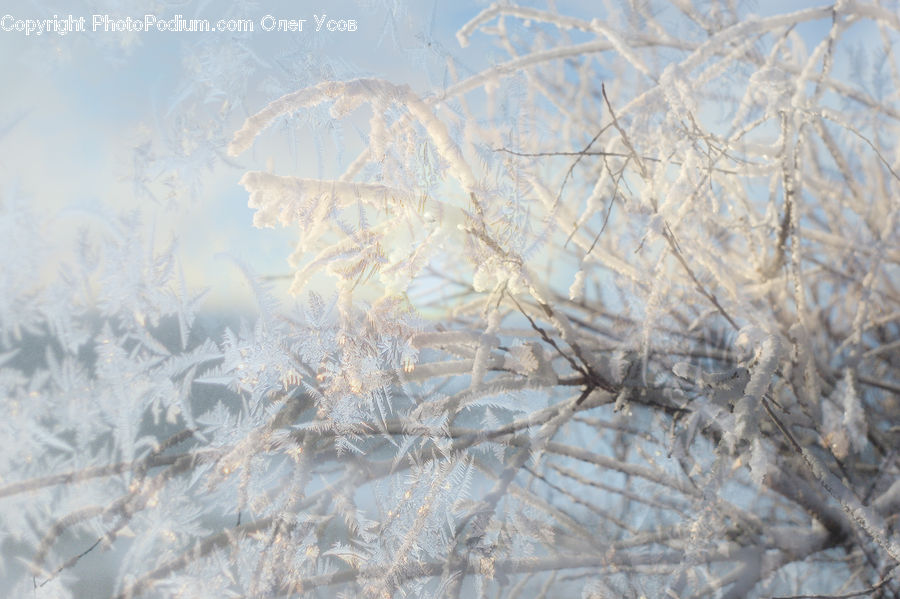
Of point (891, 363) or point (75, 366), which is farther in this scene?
point (891, 363)

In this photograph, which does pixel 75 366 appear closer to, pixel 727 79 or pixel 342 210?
pixel 342 210

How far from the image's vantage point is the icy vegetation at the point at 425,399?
27 centimetres

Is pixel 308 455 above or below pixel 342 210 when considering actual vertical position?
below

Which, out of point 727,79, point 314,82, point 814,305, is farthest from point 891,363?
point 314,82

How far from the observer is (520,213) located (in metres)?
0.31

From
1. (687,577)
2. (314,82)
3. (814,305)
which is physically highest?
(314,82)

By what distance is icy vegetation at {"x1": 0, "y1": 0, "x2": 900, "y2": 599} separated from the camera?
27 centimetres

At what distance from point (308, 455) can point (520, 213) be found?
6.1 inches

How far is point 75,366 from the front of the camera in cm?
28

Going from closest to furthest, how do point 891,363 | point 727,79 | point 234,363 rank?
point 234,363 → point 727,79 → point 891,363

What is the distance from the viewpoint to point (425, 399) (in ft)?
0.96

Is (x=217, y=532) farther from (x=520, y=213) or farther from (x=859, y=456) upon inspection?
(x=859, y=456)

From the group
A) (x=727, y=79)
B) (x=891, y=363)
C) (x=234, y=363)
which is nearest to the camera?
(x=234, y=363)

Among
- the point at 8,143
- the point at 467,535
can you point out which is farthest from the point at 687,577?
the point at 8,143
